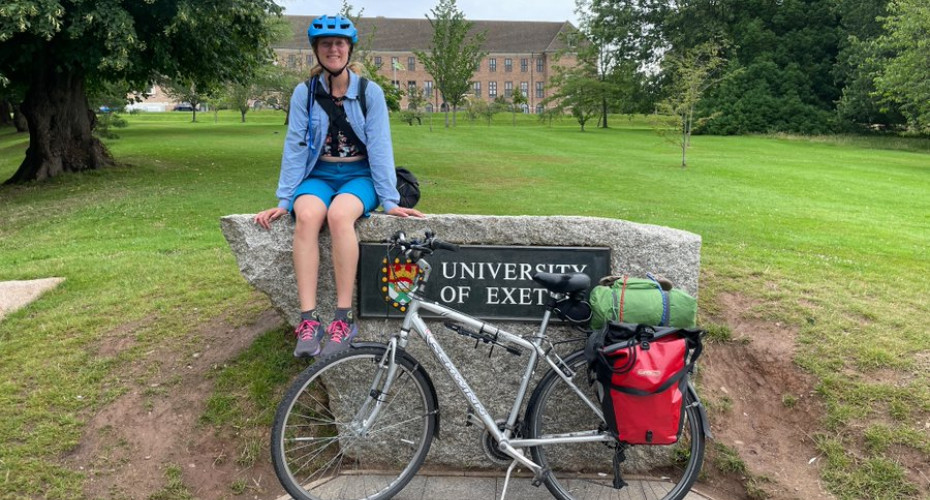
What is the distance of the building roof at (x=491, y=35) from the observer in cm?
9194

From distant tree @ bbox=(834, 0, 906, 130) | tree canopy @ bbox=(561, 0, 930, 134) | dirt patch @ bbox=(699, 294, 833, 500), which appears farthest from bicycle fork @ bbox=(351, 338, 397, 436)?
distant tree @ bbox=(834, 0, 906, 130)

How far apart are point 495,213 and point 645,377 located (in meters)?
7.64

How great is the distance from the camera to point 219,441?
4.33 m

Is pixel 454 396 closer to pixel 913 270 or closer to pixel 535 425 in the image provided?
pixel 535 425

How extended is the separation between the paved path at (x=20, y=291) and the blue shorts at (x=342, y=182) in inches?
131

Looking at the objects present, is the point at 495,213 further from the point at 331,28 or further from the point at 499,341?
the point at 499,341

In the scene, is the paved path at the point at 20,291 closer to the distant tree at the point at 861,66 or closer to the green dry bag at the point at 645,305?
the green dry bag at the point at 645,305

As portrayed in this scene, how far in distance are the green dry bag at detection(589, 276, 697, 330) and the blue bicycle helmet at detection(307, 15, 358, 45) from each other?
1.97 metres

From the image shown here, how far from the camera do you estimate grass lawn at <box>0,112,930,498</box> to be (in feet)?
13.9

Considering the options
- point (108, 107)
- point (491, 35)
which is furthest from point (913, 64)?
point (491, 35)

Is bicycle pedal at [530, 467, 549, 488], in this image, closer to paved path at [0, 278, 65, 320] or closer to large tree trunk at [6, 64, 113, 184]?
paved path at [0, 278, 65, 320]

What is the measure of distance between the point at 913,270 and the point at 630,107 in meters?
46.7

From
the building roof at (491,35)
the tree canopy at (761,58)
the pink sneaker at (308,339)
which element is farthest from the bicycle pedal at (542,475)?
the building roof at (491,35)

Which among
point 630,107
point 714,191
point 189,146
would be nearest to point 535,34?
point 630,107
